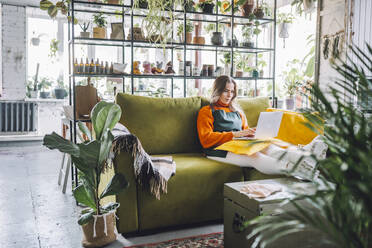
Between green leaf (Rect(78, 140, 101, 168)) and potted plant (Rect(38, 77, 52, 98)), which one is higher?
potted plant (Rect(38, 77, 52, 98))

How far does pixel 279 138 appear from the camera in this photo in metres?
2.91

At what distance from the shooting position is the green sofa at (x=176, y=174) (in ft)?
7.74

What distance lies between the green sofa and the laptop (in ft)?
1.03

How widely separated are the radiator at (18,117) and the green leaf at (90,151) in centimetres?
520

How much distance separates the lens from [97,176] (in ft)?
7.19

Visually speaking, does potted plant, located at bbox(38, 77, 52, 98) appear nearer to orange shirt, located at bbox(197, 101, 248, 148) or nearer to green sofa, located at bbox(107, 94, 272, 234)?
green sofa, located at bbox(107, 94, 272, 234)

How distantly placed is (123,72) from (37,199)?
5.00ft

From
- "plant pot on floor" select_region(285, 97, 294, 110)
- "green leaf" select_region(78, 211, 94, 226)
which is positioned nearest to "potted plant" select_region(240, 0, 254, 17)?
"plant pot on floor" select_region(285, 97, 294, 110)

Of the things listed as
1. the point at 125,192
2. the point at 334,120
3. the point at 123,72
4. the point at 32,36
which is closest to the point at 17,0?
the point at 32,36

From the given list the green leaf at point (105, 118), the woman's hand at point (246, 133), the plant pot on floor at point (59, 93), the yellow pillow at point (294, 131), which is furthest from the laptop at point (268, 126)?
the plant pot on floor at point (59, 93)

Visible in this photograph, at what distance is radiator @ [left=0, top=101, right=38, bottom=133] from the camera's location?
21.5 ft

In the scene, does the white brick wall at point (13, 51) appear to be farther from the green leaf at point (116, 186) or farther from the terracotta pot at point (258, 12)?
the green leaf at point (116, 186)

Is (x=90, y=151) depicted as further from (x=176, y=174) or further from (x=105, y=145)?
(x=176, y=174)

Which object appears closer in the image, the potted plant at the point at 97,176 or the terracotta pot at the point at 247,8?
the potted plant at the point at 97,176
